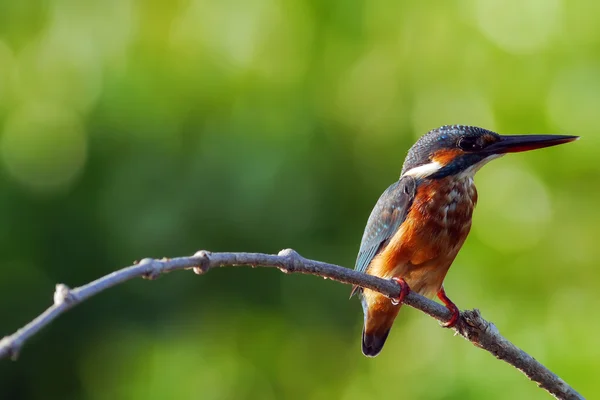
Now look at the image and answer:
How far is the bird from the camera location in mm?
2416

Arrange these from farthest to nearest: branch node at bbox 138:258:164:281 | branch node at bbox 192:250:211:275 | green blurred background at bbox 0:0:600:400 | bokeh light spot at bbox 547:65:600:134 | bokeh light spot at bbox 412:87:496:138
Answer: green blurred background at bbox 0:0:600:400, bokeh light spot at bbox 412:87:496:138, bokeh light spot at bbox 547:65:600:134, branch node at bbox 192:250:211:275, branch node at bbox 138:258:164:281

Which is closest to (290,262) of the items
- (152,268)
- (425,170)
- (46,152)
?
(152,268)

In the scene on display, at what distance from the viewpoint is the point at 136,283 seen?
4.03 meters

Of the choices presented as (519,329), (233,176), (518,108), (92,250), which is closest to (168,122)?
(233,176)

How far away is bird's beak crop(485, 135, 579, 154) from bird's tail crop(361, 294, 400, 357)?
54 cm

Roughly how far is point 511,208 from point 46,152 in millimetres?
2095

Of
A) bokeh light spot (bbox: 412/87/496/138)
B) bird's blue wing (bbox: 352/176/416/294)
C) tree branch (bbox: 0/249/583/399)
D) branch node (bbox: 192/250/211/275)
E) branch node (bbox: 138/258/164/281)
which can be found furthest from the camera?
bokeh light spot (bbox: 412/87/496/138)

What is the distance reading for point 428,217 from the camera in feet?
7.98

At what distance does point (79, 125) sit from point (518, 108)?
1963 millimetres

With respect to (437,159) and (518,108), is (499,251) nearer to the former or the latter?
(518,108)

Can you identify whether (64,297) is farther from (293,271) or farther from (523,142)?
(523,142)

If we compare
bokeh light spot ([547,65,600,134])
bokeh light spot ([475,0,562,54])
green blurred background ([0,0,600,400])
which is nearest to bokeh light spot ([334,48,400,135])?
green blurred background ([0,0,600,400])

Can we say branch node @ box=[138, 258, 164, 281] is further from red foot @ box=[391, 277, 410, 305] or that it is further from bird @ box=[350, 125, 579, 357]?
bird @ box=[350, 125, 579, 357]

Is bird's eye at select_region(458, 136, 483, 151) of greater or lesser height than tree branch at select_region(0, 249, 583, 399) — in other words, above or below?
above
